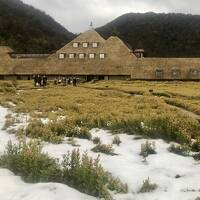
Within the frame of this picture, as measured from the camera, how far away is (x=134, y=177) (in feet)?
29.7

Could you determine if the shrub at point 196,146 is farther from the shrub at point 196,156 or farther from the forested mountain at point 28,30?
the forested mountain at point 28,30

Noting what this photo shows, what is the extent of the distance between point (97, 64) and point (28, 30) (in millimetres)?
76449

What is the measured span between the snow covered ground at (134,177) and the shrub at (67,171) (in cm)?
18

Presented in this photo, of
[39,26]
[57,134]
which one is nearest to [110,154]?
[57,134]

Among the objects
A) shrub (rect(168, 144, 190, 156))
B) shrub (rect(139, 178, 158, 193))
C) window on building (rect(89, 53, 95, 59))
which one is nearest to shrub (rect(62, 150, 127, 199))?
shrub (rect(139, 178, 158, 193))

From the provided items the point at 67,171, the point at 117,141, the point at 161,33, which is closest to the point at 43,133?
the point at 117,141

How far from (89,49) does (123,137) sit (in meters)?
65.9

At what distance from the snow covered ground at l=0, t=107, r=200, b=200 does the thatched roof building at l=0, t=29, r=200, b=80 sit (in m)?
60.5

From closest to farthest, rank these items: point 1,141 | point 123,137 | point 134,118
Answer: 1. point 1,141
2. point 123,137
3. point 134,118

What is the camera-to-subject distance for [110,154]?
1106cm

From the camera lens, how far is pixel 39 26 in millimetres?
161500

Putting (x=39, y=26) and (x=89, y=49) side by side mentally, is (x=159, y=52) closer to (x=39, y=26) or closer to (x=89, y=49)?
(x=39, y=26)

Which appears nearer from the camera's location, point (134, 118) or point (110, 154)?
point (110, 154)

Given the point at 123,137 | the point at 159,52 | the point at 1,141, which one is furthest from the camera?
the point at 159,52
